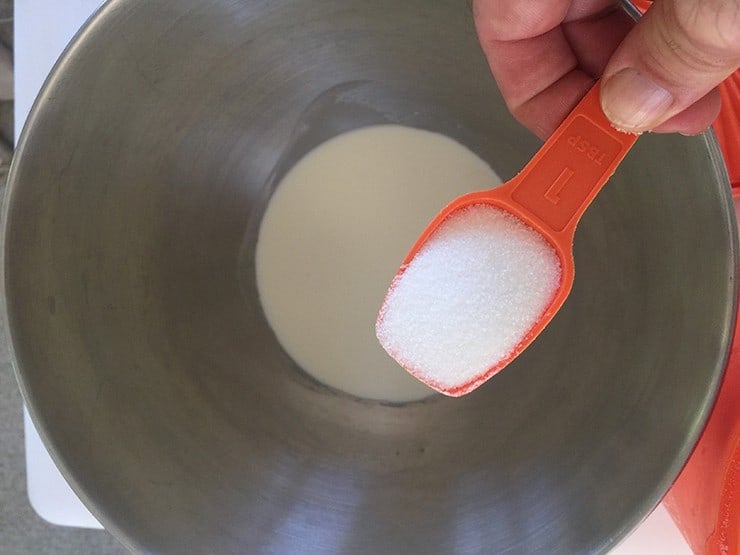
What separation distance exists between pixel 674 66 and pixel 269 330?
476 mm

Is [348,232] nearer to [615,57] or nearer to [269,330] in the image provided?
[269,330]

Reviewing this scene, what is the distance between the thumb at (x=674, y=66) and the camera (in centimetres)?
37

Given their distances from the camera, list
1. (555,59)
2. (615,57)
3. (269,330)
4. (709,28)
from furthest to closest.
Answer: (269,330)
(555,59)
(615,57)
(709,28)

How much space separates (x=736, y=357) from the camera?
61cm

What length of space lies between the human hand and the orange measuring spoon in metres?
0.02

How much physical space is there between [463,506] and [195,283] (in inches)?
13.2

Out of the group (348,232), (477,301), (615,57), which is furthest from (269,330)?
(615,57)

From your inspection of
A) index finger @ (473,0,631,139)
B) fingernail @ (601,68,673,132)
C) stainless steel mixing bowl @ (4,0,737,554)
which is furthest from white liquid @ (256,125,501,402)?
fingernail @ (601,68,673,132)

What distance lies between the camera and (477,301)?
0.52 m

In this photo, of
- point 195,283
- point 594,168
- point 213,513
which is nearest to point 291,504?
point 213,513

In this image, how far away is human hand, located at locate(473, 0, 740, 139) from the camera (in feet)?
1.28

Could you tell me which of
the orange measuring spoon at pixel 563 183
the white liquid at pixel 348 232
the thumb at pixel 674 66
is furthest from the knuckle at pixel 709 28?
the white liquid at pixel 348 232

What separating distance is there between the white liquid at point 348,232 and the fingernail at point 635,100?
27 cm

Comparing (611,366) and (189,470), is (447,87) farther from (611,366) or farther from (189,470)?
(189,470)
